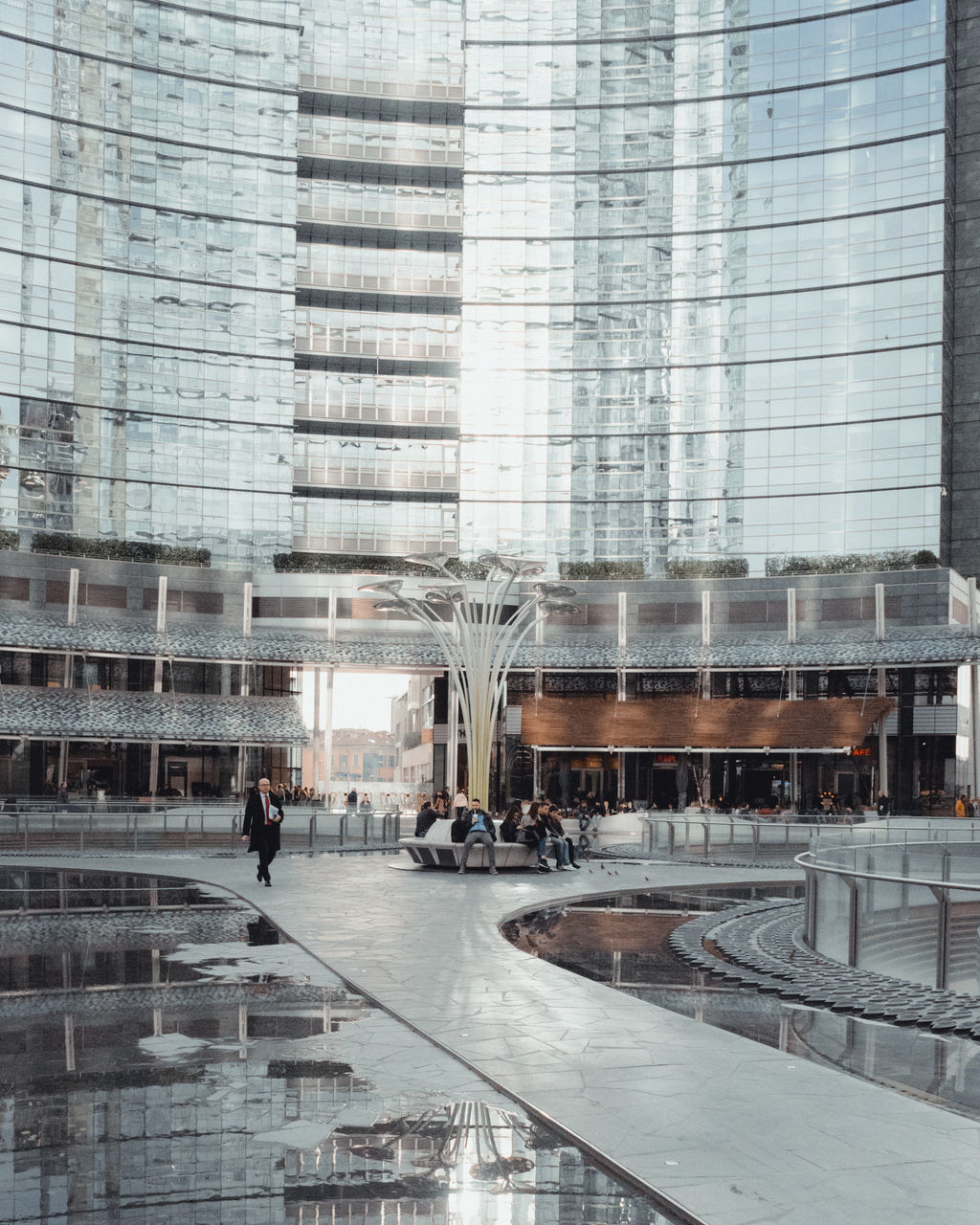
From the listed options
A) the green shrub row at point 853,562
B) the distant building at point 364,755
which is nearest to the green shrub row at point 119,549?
the green shrub row at point 853,562

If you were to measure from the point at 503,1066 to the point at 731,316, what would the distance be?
6375 cm

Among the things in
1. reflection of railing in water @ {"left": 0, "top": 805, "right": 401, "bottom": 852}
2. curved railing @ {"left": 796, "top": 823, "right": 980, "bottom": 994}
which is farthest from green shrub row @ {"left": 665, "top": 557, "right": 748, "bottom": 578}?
curved railing @ {"left": 796, "top": 823, "right": 980, "bottom": 994}

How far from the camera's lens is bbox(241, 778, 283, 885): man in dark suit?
21375 millimetres

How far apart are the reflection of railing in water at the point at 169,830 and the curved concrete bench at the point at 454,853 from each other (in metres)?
5.92

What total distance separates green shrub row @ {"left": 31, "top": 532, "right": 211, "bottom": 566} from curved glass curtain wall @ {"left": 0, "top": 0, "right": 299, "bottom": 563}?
→ 70 centimetres

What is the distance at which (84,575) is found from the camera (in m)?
62.9

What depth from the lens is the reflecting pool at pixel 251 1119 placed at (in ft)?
18.9

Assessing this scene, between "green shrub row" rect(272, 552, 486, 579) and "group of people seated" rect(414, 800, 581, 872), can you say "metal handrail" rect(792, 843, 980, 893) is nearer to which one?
"group of people seated" rect(414, 800, 581, 872)

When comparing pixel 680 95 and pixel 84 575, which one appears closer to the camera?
pixel 84 575

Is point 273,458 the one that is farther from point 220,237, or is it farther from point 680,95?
point 680,95

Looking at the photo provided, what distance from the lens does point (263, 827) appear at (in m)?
21.6

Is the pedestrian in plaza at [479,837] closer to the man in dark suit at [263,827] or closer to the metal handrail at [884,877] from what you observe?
the man in dark suit at [263,827]

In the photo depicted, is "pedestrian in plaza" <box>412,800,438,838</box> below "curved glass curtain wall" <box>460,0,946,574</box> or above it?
below

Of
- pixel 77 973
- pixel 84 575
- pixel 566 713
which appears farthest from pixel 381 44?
pixel 77 973
